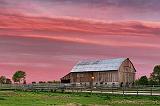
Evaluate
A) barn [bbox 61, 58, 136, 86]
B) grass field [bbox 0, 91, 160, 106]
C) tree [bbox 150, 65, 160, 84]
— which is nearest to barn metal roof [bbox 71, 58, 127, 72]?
barn [bbox 61, 58, 136, 86]

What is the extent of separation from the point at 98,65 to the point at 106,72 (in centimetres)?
530

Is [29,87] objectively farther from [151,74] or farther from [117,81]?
[151,74]

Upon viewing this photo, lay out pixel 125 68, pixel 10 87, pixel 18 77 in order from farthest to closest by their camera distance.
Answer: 1. pixel 18 77
2. pixel 125 68
3. pixel 10 87

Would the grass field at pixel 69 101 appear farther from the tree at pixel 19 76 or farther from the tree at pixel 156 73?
the tree at pixel 19 76

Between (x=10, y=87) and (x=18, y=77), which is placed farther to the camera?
(x=18, y=77)

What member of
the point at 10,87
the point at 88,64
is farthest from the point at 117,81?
the point at 10,87

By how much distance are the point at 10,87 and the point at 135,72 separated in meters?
41.3

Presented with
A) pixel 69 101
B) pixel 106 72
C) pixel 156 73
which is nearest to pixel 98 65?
pixel 106 72

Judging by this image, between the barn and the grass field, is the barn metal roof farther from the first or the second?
the grass field

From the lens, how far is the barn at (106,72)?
107 metres

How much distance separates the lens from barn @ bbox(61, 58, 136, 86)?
352 feet

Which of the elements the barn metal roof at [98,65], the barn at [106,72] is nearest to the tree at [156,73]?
the barn at [106,72]

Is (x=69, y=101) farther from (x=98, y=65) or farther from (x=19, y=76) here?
(x=19, y=76)

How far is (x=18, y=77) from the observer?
177125 millimetres
